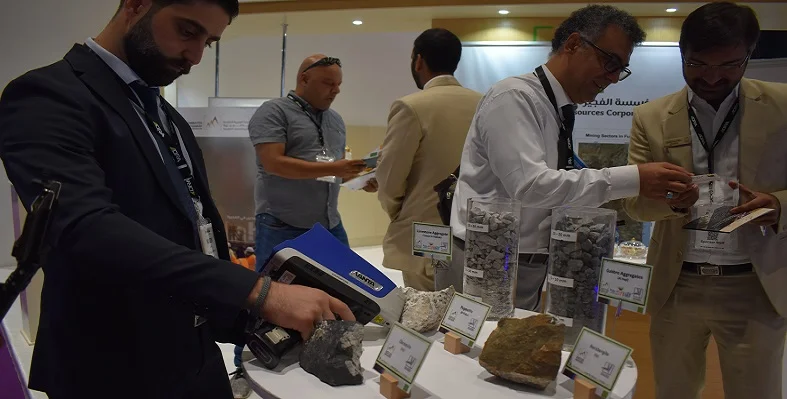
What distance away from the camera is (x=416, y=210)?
2.46 meters

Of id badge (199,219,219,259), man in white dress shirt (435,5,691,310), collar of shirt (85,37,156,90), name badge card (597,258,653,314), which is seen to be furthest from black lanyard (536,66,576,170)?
collar of shirt (85,37,156,90)

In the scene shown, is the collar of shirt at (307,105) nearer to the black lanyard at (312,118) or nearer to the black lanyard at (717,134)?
the black lanyard at (312,118)

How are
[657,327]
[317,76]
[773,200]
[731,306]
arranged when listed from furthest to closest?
1. [317,76]
2. [657,327]
3. [731,306]
4. [773,200]

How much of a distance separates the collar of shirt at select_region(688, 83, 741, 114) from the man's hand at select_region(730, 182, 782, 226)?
0.28m

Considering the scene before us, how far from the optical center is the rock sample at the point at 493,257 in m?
1.45

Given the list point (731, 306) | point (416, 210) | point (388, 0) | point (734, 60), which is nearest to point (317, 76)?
point (416, 210)

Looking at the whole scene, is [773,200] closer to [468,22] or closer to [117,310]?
[117,310]

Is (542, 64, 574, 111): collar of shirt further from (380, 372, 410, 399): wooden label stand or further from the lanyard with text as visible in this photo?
(380, 372, 410, 399): wooden label stand

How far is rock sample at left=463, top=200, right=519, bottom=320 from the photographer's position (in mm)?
1450

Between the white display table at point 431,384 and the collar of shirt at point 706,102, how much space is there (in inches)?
36.7

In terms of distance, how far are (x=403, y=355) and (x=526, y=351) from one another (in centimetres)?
26

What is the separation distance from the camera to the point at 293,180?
2963 mm

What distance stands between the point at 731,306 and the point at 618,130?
9.89 feet

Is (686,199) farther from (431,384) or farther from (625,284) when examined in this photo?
(431,384)
